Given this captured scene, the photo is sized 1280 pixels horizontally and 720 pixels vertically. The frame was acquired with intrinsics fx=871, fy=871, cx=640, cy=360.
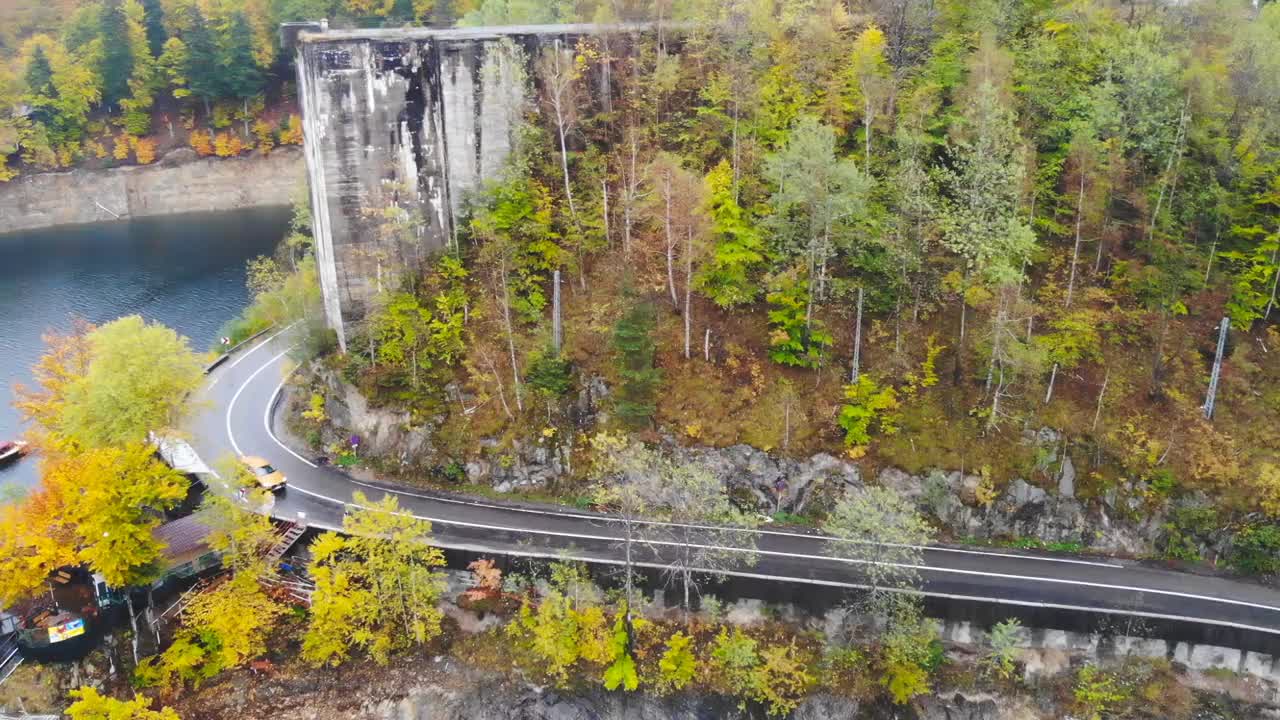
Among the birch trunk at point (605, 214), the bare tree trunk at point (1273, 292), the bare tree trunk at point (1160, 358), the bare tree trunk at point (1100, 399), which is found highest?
the birch trunk at point (605, 214)

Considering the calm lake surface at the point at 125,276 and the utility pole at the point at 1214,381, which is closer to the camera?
the utility pole at the point at 1214,381

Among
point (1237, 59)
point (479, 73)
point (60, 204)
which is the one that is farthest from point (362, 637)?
point (60, 204)

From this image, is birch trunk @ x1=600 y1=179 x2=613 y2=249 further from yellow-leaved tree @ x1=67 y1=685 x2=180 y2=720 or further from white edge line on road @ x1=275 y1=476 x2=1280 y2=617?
yellow-leaved tree @ x1=67 y1=685 x2=180 y2=720

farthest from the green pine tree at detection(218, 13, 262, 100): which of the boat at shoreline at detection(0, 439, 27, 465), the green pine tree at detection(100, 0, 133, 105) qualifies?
the boat at shoreline at detection(0, 439, 27, 465)

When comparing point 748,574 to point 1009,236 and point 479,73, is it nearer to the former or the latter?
point 1009,236

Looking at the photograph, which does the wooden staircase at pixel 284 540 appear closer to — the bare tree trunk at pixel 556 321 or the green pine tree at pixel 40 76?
the bare tree trunk at pixel 556 321

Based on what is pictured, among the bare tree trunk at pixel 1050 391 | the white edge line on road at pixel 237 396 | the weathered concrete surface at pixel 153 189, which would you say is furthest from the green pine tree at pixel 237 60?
the bare tree trunk at pixel 1050 391

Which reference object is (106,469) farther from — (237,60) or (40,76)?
(40,76)

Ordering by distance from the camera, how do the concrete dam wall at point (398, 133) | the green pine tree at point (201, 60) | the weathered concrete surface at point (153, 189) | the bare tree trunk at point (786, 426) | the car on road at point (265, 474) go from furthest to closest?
the green pine tree at point (201, 60)
the weathered concrete surface at point (153, 189)
the concrete dam wall at point (398, 133)
the car on road at point (265, 474)
the bare tree trunk at point (786, 426)
